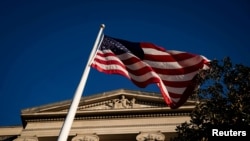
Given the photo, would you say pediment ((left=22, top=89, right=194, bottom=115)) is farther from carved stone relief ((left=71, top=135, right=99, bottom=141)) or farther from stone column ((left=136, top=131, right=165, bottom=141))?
stone column ((left=136, top=131, right=165, bottom=141))

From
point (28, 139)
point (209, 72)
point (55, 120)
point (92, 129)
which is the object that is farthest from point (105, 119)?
point (209, 72)

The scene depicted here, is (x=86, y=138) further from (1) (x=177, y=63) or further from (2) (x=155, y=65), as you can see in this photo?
(1) (x=177, y=63)

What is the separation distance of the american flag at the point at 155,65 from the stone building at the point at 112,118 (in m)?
15.8

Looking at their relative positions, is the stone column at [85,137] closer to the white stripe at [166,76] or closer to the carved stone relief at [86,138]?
the carved stone relief at [86,138]

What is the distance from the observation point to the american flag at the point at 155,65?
34.7 feet

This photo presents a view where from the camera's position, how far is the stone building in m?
27.4

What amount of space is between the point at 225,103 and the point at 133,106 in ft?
57.9

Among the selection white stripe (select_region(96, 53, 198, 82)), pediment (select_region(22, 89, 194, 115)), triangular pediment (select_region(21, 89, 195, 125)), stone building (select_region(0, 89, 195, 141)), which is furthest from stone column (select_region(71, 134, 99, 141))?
white stripe (select_region(96, 53, 198, 82))

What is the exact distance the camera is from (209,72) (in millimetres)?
12258

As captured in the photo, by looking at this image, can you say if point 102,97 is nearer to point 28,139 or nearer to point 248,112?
point 28,139

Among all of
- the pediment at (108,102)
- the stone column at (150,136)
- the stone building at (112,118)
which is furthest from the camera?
the pediment at (108,102)

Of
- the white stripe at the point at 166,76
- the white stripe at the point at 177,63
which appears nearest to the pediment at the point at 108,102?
the white stripe at the point at 177,63

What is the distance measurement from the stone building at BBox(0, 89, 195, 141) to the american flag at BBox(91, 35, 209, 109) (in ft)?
51.9

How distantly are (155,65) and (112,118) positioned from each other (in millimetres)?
18239
